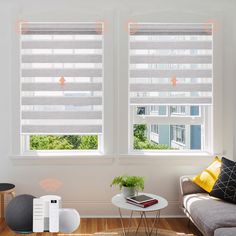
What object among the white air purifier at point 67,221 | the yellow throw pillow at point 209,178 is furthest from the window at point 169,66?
the white air purifier at point 67,221

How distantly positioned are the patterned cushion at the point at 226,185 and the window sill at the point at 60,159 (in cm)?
127

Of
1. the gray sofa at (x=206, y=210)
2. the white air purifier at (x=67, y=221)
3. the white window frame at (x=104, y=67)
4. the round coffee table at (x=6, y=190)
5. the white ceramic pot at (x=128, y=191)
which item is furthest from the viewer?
the white window frame at (x=104, y=67)

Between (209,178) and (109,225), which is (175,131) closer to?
(209,178)

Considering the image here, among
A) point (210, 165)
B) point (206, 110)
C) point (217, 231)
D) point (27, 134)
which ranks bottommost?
point (217, 231)

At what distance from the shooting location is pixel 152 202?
9.36ft

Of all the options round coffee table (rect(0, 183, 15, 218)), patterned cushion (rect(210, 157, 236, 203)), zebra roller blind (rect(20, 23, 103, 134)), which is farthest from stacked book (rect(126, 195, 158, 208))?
round coffee table (rect(0, 183, 15, 218))

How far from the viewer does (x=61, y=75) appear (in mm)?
3852

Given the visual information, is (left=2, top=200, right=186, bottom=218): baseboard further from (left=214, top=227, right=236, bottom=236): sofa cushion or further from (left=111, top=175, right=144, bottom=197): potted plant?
(left=214, top=227, right=236, bottom=236): sofa cushion

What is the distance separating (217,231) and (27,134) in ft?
7.99

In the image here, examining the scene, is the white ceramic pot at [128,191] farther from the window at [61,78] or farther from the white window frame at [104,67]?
the window at [61,78]

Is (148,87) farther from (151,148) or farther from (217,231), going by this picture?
(217,231)

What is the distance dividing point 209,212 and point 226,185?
46 centimetres

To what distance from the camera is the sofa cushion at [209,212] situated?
8.64 feet

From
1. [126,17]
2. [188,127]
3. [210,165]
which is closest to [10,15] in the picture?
[126,17]
